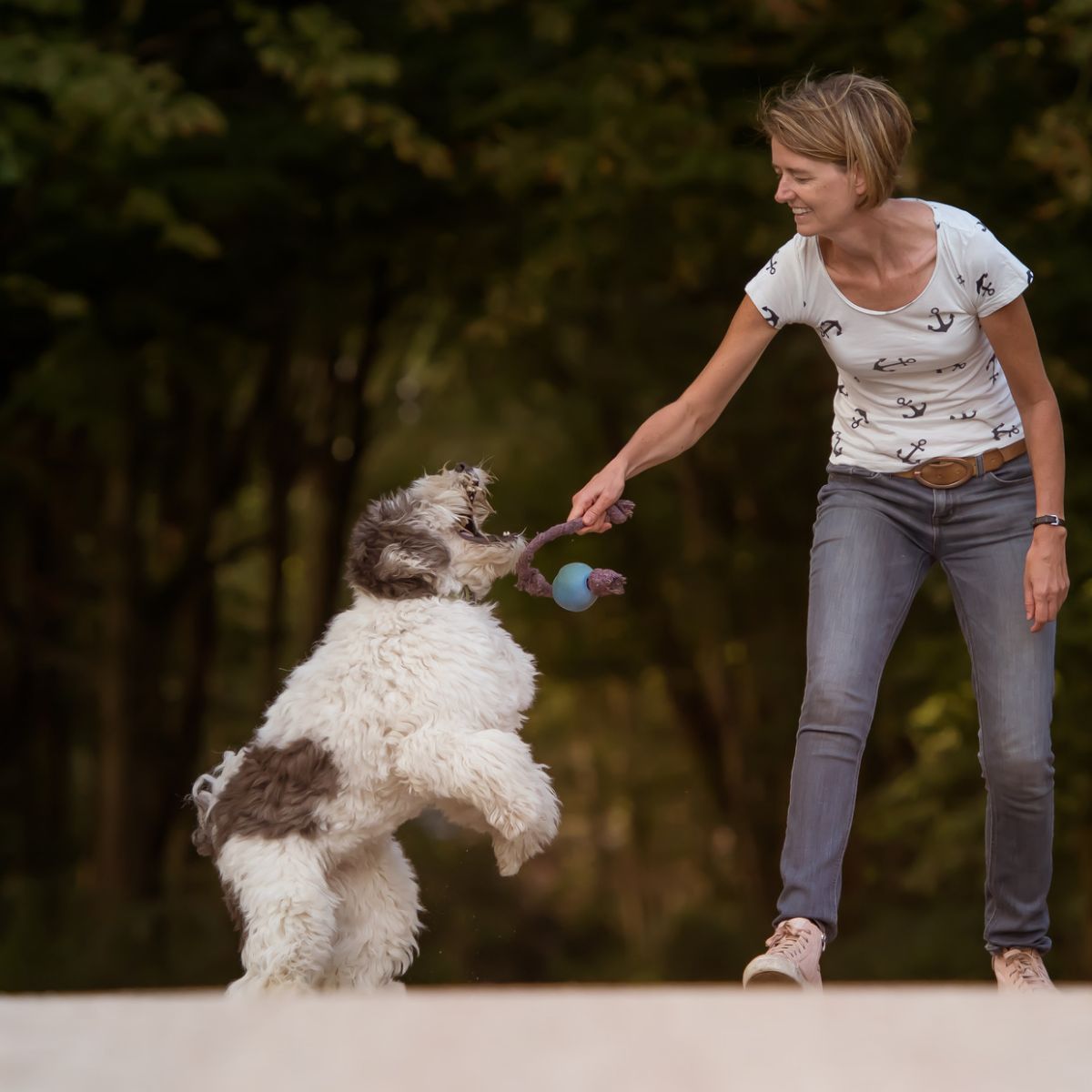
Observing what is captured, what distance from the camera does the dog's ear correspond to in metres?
4.26

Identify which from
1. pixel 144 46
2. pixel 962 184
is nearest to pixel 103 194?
pixel 144 46

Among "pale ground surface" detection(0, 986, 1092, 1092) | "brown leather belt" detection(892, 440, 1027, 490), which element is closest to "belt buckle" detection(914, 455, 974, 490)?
"brown leather belt" detection(892, 440, 1027, 490)

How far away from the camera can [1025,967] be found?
4.34 metres

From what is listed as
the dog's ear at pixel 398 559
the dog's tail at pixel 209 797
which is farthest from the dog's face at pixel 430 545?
the dog's tail at pixel 209 797

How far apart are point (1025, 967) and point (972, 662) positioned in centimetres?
80

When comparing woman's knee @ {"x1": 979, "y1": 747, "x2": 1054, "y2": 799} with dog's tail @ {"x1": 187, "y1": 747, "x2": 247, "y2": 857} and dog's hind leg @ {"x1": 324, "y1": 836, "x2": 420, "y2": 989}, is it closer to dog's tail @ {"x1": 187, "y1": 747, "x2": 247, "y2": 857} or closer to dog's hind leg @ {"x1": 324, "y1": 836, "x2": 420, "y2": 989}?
dog's hind leg @ {"x1": 324, "y1": 836, "x2": 420, "y2": 989}

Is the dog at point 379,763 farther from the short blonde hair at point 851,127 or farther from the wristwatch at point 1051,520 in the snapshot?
the wristwatch at point 1051,520

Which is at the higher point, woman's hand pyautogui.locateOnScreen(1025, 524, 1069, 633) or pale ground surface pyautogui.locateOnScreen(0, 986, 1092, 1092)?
woman's hand pyautogui.locateOnScreen(1025, 524, 1069, 633)

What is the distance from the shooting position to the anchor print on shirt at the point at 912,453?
170 inches

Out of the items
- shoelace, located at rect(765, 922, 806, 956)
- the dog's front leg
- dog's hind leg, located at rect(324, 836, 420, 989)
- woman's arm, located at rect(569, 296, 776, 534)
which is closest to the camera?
the dog's front leg

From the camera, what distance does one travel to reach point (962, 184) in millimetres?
9336

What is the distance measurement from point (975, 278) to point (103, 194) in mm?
6699

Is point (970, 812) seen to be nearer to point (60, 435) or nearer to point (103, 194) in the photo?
point (103, 194)

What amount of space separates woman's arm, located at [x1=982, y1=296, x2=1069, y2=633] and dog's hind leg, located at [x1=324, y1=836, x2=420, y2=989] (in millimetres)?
1752
